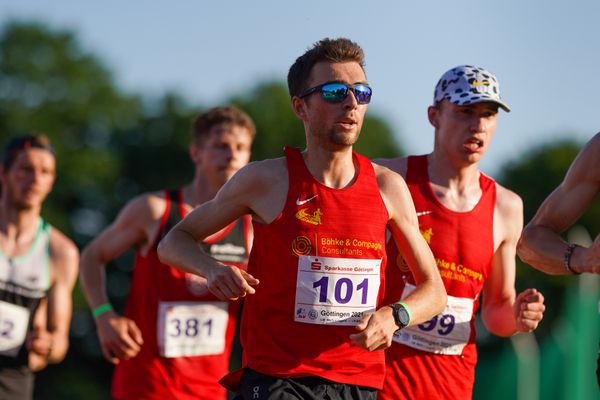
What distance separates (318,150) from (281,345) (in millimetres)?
948

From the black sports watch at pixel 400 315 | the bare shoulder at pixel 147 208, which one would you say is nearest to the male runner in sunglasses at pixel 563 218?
the black sports watch at pixel 400 315

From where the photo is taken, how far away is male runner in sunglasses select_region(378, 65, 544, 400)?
645cm

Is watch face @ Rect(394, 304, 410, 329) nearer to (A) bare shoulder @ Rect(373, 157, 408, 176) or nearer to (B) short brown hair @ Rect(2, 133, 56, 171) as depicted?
(A) bare shoulder @ Rect(373, 157, 408, 176)

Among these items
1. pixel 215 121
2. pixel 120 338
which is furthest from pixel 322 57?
pixel 215 121

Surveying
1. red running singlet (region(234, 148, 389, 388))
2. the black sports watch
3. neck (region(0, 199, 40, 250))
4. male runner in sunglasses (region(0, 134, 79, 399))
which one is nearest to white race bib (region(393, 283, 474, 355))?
red running singlet (region(234, 148, 389, 388))

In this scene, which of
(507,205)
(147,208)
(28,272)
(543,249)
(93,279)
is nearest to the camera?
(543,249)

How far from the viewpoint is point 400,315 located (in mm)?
5184

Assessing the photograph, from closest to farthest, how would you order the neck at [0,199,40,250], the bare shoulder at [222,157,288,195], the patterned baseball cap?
the bare shoulder at [222,157,288,195] < the patterned baseball cap < the neck at [0,199,40,250]

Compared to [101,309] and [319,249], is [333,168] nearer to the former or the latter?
[319,249]

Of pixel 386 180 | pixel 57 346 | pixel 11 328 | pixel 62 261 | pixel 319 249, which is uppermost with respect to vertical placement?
pixel 386 180

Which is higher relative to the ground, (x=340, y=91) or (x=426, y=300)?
(x=340, y=91)

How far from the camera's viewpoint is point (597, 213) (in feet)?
182

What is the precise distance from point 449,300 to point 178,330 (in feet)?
7.10

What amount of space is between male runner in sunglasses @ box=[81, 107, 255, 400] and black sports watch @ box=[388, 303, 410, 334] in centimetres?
273
